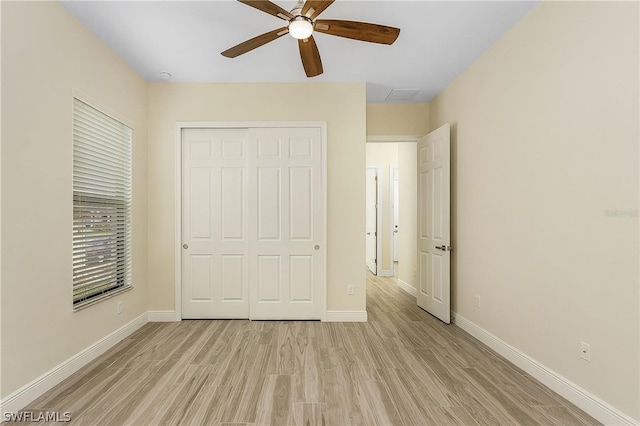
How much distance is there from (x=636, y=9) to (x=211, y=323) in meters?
4.33

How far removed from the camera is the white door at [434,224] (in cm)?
345

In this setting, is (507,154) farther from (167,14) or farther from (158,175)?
(158,175)

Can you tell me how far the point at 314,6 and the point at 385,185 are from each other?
4.79 m

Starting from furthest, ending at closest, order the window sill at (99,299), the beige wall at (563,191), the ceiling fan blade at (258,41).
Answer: the window sill at (99,299), the ceiling fan blade at (258,41), the beige wall at (563,191)

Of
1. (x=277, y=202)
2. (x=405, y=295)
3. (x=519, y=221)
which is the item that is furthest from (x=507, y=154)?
(x=405, y=295)

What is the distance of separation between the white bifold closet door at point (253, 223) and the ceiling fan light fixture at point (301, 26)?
1.58m

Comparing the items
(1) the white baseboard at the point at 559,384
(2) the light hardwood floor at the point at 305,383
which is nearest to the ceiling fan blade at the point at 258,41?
(2) the light hardwood floor at the point at 305,383

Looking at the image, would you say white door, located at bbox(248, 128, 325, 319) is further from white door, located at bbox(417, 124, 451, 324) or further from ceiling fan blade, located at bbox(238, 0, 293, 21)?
ceiling fan blade, located at bbox(238, 0, 293, 21)

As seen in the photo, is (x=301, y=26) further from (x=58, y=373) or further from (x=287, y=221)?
(x=58, y=373)

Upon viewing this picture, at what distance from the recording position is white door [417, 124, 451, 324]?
345 cm

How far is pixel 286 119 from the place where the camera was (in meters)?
3.55

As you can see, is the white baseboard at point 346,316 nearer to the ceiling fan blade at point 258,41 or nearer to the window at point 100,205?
the window at point 100,205

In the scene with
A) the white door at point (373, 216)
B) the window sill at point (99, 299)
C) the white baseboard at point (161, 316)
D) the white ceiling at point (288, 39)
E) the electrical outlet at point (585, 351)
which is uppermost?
the white ceiling at point (288, 39)

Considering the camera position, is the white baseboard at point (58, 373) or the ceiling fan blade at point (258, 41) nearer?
the white baseboard at point (58, 373)
